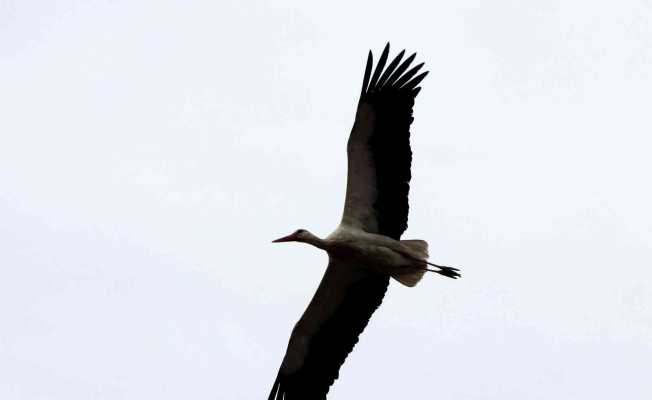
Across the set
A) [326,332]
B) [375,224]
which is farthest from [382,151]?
[326,332]

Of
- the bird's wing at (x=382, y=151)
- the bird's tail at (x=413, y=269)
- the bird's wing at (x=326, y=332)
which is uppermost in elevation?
the bird's wing at (x=382, y=151)

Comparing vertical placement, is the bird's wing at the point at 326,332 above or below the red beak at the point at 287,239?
below

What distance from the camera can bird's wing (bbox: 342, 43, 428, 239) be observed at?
1462 cm

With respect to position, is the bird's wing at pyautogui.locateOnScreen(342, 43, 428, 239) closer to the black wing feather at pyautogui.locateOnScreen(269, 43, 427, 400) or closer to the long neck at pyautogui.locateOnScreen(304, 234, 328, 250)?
the black wing feather at pyautogui.locateOnScreen(269, 43, 427, 400)

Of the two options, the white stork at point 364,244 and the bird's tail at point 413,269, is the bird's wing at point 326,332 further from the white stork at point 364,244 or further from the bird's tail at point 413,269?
the bird's tail at point 413,269

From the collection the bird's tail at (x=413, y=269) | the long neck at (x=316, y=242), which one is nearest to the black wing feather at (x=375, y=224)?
the bird's tail at (x=413, y=269)

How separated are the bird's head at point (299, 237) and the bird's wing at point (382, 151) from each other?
48cm

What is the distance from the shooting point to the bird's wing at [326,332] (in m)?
15.5

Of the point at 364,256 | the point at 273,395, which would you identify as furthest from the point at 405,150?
the point at 273,395

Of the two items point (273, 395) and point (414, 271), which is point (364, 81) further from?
point (273, 395)

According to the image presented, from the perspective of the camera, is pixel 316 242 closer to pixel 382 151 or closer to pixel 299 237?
pixel 299 237

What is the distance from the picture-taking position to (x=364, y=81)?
14.7m

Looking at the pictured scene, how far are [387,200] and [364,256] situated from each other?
2.39 feet

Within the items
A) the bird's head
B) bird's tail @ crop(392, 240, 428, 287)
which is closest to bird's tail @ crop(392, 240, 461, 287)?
bird's tail @ crop(392, 240, 428, 287)
